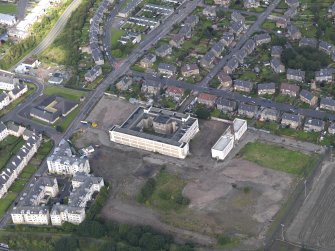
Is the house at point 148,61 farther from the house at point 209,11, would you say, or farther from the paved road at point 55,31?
the paved road at point 55,31

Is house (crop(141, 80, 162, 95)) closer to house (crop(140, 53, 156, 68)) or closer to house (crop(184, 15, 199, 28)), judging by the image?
house (crop(140, 53, 156, 68))

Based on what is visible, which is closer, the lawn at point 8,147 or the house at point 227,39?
the lawn at point 8,147

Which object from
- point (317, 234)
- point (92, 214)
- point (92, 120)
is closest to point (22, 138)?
point (92, 120)

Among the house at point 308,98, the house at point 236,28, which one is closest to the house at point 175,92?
the house at point 308,98

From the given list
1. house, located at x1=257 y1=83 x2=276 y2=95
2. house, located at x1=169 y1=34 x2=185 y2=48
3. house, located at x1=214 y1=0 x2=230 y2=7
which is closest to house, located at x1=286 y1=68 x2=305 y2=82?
house, located at x1=257 y1=83 x2=276 y2=95

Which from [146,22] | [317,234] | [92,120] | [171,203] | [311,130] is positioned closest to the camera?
[317,234]

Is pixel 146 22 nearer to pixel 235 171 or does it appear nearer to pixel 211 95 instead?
pixel 211 95
